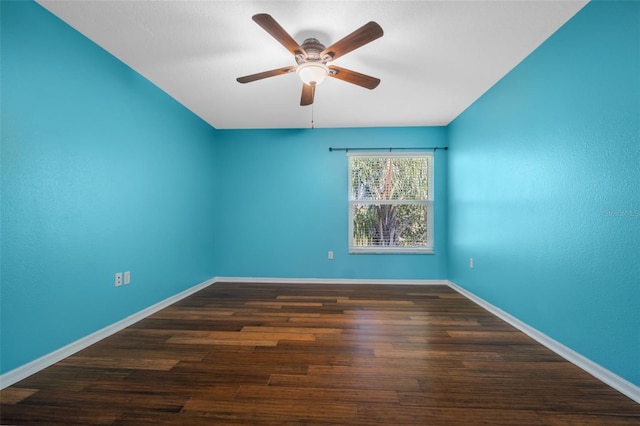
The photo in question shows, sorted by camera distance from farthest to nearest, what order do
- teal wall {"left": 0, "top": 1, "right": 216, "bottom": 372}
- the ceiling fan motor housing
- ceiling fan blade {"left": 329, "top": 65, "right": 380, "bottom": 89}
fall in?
ceiling fan blade {"left": 329, "top": 65, "right": 380, "bottom": 89}
the ceiling fan motor housing
teal wall {"left": 0, "top": 1, "right": 216, "bottom": 372}

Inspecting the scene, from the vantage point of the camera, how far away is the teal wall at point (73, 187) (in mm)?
1515

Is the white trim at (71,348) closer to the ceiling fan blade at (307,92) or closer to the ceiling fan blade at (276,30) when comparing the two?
the ceiling fan blade at (276,30)

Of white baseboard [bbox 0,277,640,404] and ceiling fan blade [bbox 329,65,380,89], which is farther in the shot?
ceiling fan blade [bbox 329,65,380,89]

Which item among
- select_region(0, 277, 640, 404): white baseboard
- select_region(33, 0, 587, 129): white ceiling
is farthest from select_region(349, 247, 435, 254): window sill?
select_region(33, 0, 587, 129): white ceiling

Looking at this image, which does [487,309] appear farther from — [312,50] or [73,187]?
[73,187]

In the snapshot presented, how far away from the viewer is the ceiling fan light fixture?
1.86m

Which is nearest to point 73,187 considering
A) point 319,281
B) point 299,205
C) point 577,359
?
point 299,205

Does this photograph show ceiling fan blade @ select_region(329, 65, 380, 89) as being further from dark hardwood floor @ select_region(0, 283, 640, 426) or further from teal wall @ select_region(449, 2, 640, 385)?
dark hardwood floor @ select_region(0, 283, 640, 426)

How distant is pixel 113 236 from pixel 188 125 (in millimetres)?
1715

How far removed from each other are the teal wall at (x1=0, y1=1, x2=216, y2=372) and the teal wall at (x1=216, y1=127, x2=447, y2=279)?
1.10 meters

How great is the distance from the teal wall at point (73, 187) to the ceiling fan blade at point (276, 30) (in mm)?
1469

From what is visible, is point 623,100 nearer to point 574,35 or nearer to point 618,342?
point 574,35

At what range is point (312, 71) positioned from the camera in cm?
190

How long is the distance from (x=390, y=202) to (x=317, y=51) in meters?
2.49
